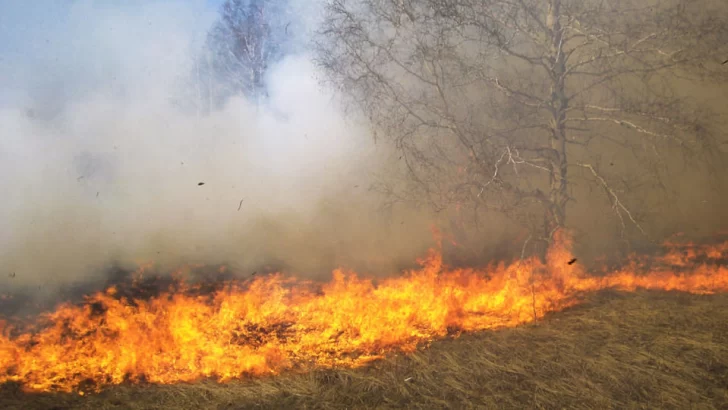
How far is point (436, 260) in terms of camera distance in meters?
6.96

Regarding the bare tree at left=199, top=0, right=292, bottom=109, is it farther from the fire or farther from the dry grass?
the dry grass

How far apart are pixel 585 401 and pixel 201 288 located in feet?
14.0

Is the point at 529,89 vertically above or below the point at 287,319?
above

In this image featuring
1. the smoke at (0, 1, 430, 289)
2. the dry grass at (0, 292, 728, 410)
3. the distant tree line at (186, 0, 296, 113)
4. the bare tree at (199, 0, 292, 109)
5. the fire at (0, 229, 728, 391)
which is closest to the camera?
the dry grass at (0, 292, 728, 410)

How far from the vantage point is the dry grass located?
377 centimetres

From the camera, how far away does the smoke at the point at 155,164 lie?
A: 6426 millimetres

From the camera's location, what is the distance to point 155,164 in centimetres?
704

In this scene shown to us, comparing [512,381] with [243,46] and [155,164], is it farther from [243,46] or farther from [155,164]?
[243,46]

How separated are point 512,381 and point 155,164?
208 inches

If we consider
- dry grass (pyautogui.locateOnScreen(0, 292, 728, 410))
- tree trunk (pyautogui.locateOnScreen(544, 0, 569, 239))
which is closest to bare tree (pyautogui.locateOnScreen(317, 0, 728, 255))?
tree trunk (pyautogui.locateOnScreen(544, 0, 569, 239))

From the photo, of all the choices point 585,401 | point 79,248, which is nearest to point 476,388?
point 585,401

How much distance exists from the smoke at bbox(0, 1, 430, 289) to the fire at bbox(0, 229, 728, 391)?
790 millimetres

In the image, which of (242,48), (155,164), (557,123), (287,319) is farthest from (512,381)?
(242,48)

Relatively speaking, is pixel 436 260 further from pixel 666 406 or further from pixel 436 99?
pixel 666 406
